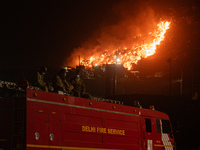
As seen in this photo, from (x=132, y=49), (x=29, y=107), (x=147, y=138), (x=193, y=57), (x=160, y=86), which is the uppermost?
(x=132, y=49)

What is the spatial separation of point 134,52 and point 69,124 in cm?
4786

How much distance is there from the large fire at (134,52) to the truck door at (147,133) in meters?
40.1

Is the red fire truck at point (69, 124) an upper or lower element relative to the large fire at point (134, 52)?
lower

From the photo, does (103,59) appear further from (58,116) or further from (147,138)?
(58,116)

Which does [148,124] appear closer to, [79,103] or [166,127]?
[166,127]

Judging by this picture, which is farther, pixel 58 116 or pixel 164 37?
pixel 164 37

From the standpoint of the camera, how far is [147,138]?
12.5m

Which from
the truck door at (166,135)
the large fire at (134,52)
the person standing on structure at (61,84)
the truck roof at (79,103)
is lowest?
the truck door at (166,135)

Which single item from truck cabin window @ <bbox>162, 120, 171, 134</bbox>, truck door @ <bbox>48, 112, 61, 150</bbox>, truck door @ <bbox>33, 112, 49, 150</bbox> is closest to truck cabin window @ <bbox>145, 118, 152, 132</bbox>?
truck cabin window @ <bbox>162, 120, 171, 134</bbox>

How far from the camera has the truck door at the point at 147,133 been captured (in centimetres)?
1234

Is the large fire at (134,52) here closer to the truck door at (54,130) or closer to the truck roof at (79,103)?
the truck roof at (79,103)

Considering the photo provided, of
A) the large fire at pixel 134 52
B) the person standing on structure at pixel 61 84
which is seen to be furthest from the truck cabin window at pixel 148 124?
the large fire at pixel 134 52

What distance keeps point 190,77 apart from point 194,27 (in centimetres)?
1355

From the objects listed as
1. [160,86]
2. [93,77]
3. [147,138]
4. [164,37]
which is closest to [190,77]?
[160,86]
